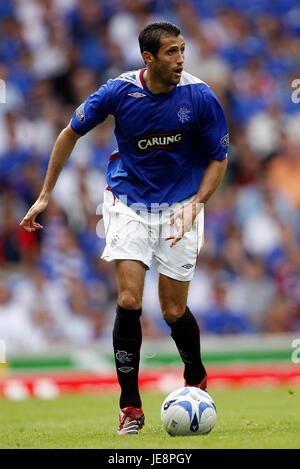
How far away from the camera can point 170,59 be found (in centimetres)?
801

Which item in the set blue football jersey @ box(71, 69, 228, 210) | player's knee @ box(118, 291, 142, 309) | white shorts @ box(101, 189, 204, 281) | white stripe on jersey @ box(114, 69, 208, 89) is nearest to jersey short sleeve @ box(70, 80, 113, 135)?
blue football jersey @ box(71, 69, 228, 210)

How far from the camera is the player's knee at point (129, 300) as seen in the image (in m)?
7.86

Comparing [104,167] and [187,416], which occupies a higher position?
[104,167]

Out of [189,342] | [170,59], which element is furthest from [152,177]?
[189,342]

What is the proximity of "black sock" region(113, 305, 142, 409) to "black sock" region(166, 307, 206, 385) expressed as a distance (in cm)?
49

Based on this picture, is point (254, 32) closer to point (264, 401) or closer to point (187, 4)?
point (187, 4)

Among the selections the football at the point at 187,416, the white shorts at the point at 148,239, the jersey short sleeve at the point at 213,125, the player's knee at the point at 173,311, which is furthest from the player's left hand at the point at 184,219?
the football at the point at 187,416

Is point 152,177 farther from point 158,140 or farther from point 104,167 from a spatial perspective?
point 104,167

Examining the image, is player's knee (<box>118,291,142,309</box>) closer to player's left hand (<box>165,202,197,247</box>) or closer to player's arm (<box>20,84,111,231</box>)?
player's left hand (<box>165,202,197,247</box>)

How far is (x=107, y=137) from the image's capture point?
17016 mm

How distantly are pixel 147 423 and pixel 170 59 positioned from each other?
2.80 metres

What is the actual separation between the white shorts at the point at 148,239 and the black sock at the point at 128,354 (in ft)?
1.33
